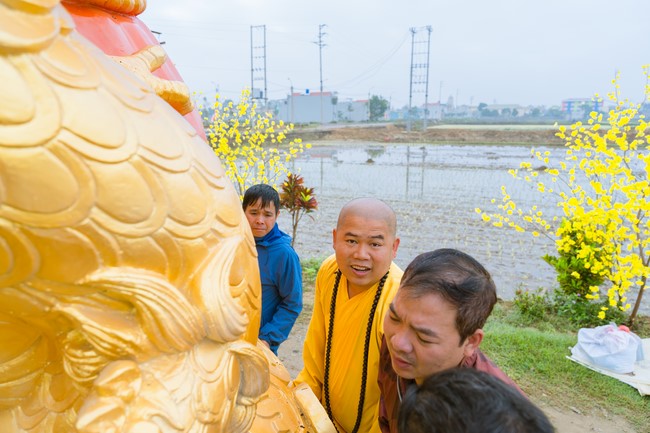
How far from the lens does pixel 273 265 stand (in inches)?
99.3

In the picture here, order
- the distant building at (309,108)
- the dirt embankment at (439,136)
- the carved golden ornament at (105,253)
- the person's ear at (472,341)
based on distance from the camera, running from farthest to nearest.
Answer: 1. the distant building at (309,108)
2. the dirt embankment at (439,136)
3. the person's ear at (472,341)
4. the carved golden ornament at (105,253)

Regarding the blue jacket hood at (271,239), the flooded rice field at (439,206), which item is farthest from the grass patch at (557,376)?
the blue jacket hood at (271,239)

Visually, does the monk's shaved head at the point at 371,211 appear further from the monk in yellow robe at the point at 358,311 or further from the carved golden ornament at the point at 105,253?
the carved golden ornament at the point at 105,253

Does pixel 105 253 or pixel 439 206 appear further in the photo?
pixel 439 206

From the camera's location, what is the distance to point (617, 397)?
3.49 metres

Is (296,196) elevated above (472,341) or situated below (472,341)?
below

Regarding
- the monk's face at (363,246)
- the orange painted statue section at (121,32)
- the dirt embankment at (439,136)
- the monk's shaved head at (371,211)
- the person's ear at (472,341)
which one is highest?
the orange painted statue section at (121,32)

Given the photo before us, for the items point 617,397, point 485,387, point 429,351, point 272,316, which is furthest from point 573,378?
point 485,387

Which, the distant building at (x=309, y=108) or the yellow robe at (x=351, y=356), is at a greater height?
the distant building at (x=309, y=108)

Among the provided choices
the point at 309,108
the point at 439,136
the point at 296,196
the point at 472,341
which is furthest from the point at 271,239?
the point at 309,108

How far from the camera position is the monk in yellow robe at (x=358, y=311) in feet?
5.31

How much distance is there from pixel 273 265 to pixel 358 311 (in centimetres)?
89

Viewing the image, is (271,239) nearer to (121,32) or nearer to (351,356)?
(351,356)

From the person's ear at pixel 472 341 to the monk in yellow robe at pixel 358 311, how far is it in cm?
43
